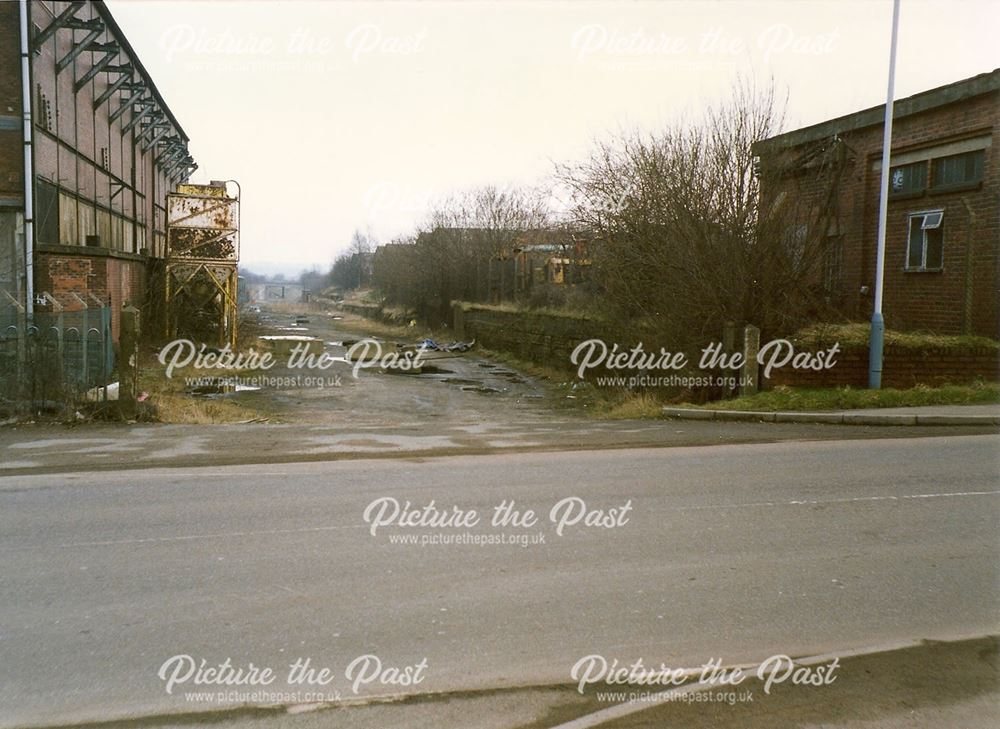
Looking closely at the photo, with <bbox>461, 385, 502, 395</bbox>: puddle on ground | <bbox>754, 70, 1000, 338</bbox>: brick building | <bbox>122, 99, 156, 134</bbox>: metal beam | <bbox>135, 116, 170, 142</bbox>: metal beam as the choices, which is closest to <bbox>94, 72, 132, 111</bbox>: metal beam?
<bbox>122, 99, 156, 134</bbox>: metal beam

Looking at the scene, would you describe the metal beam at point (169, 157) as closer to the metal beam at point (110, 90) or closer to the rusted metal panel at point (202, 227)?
the rusted metal panel at point (202, 227)

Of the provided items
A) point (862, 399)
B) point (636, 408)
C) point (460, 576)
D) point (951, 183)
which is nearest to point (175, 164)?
point (636, 408)

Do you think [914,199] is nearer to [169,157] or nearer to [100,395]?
[100,395]

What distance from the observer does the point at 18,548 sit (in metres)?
6.67

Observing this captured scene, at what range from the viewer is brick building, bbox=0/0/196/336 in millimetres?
18891

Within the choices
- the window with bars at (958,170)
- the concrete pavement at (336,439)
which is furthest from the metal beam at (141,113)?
the window with bars at (958,170)

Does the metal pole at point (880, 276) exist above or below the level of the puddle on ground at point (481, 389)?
above

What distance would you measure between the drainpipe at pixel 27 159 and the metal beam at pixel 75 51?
8.97 ft

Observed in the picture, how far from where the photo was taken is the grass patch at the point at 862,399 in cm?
1516

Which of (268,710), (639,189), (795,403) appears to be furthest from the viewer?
(639,189)

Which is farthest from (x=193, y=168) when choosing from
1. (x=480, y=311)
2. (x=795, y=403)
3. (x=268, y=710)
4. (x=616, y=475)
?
(x=268, y=710)

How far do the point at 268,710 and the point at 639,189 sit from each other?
18226mm

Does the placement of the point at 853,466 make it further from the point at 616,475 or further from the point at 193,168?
the point at 193,168

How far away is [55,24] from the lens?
19656mm
